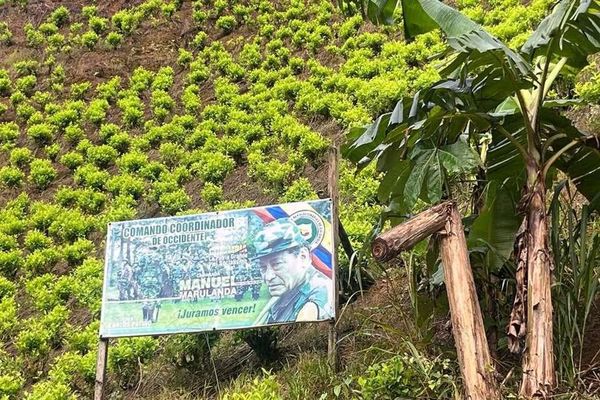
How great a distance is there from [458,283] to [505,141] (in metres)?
1.24

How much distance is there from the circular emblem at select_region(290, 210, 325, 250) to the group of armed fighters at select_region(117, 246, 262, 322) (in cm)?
40

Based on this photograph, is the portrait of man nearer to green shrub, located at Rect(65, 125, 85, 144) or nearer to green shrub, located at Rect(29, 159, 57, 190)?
green shrub, located at Rect(29, 159, 57, 190)

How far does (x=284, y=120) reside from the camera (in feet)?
30.8

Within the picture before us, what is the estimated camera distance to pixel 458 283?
123 inches

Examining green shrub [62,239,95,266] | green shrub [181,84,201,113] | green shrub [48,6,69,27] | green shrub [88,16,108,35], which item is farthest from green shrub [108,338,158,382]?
green shrub [48,6,69,27]

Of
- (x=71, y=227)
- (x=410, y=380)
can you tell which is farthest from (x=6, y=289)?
(x=410, y=380)

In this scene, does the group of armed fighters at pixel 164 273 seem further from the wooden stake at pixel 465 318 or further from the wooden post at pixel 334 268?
the wooden stake at pixel 465 318

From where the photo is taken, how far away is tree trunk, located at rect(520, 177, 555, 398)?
293 cm

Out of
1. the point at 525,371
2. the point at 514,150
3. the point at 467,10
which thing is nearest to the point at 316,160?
the point at 467,10

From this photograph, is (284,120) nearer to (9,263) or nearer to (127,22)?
(9,263)

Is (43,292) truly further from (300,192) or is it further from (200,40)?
(200,40)

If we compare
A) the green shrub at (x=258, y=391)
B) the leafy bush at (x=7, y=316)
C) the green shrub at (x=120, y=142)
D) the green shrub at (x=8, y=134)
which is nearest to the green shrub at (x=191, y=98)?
the green shrub at (x=120, y=142)

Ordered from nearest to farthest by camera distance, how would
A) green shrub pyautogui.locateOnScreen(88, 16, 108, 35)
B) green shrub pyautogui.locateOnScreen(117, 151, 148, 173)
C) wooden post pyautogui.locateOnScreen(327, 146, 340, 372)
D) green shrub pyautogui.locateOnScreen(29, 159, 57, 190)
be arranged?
1. wooden post pyautogui.locateOnScreen(327, 146, 340, 372)
2. green shrub pyautogui.locateOnScreen(117, 151, 148, 173)
3. green shrub pyautogui.locateOnScreen(29, 159, 57, 190)
4. green shrub pyautogui.locateOnScreen(88, 16, 108, 35)

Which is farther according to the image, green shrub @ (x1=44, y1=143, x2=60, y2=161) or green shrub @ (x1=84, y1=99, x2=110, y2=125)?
green shrub @ (x1=84, y1=99, x2=110, y2=125)
